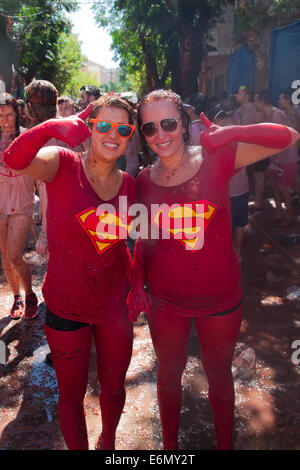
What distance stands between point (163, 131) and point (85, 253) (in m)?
0.73

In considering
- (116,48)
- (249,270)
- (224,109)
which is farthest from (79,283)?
(116,48)

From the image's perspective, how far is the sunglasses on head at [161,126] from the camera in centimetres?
199

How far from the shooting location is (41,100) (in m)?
3.00

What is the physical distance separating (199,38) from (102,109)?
10.8m

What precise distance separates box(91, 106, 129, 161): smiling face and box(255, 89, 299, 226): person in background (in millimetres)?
4766

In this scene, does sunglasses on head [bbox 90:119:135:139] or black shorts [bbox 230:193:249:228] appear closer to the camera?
sunglasses on head [bbox 90:119:135:139]

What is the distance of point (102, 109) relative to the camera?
2.00 metres

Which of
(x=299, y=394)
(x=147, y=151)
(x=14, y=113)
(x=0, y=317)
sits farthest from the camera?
(x=0, y=317)

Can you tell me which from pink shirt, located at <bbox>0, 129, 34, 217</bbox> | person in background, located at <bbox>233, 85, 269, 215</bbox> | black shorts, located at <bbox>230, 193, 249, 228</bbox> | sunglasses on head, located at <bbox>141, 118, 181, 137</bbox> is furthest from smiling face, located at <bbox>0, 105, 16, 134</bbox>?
person in background, located at <bbox>233, 85, 269, 215</bbox>

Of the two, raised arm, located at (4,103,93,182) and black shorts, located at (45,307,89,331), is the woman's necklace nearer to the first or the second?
raised arm, located at (4,103,93,182)

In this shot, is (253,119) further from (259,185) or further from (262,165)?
(259,185)

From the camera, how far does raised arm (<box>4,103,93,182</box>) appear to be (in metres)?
1.71
